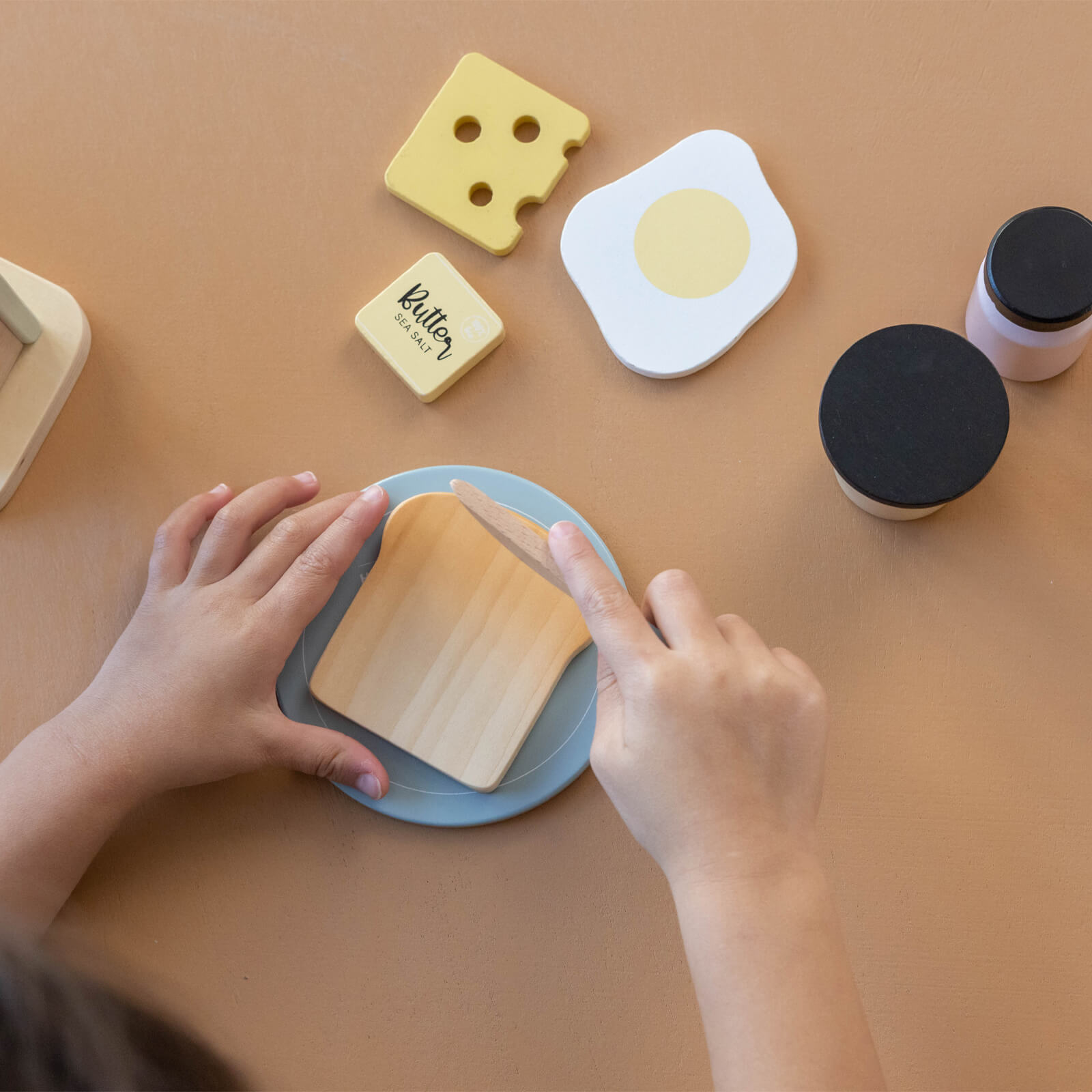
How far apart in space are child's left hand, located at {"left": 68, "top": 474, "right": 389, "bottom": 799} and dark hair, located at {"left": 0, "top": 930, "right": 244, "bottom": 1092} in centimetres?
18

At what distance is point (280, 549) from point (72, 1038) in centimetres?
33

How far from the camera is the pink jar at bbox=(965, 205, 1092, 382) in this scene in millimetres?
573

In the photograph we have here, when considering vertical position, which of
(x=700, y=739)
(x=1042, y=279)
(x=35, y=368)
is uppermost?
(x=1042, y=279)

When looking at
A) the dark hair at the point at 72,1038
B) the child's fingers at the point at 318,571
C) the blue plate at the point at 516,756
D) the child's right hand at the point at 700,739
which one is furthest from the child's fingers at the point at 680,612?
the dark hair at the point at 72,1038

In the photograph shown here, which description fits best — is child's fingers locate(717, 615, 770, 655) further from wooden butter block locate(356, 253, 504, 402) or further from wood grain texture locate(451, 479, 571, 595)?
wooden butter block locate(356, 253, 504, 402)

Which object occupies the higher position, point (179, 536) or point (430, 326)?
point (430, 326)

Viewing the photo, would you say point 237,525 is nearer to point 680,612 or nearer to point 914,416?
point 680,612

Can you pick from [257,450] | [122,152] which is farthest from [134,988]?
[122,152]

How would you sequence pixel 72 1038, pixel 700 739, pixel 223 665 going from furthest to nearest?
pixel 223 665
pixel 700 739
pixel 72 1038

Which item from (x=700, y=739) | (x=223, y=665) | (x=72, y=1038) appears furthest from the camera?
(x=223, y=665)

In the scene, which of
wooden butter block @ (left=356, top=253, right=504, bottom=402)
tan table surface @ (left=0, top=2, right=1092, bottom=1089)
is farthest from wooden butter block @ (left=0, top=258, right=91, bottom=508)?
wooden butter block @ (left=356, top=253, right=504, bottom=402)

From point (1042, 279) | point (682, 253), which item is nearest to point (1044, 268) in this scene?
point (1042, 279)

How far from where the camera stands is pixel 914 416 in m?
0.59

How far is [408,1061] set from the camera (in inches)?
23.2
